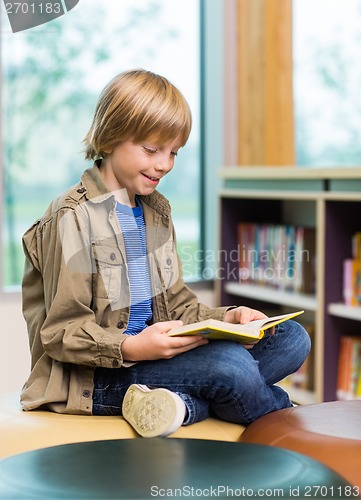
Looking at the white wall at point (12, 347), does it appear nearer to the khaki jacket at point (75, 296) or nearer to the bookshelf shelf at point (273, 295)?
the bookshelf shelf at point (273, 295)

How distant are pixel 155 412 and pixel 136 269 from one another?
35 centimetres

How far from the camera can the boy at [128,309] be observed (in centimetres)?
149

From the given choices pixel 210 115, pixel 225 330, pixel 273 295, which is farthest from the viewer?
pixel 210 115

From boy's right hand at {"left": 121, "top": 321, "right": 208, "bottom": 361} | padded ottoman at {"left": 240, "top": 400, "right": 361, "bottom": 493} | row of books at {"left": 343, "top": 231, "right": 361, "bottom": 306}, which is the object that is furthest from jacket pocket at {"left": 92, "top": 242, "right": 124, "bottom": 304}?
row of books at {"left": 343, "top": 231, "right": 361, "bottom": 306}

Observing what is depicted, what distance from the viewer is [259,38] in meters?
3.39

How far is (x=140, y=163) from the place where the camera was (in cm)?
162

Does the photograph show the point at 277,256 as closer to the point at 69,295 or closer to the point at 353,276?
the point at 353,276

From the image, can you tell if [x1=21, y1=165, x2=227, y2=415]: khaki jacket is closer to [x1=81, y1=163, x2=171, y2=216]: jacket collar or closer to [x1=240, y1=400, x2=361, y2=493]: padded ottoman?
[x1=81, y1=163, x2=171, y2=216]: jacket collar

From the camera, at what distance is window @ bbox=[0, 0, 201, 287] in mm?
3131

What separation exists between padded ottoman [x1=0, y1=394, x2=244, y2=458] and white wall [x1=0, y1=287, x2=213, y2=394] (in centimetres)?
143

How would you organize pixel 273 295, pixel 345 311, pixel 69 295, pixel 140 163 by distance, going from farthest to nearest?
pixel 273 295 < pixel 345 311 < pixel 140 163 < pixel 69 295

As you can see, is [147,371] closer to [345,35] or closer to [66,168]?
[66,168]

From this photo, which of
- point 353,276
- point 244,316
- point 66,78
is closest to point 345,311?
point 353,276

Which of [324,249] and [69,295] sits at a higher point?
[69,295]
